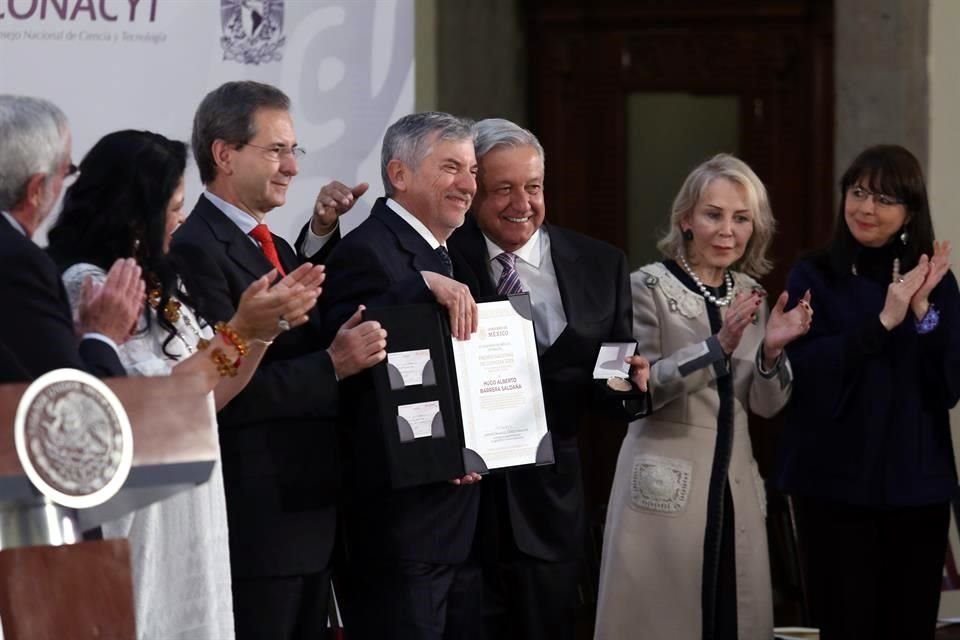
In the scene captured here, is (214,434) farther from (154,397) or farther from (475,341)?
(475,341)

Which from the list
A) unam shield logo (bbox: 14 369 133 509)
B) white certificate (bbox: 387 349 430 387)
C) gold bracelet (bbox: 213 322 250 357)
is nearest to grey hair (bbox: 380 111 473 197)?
white certificate (bbox: 387 349 430 387)

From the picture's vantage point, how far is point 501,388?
3.95m

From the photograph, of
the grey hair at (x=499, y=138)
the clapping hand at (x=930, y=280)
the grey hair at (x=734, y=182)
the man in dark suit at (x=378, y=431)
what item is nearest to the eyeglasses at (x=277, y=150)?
the man in dark suit at (x=378, y=431)

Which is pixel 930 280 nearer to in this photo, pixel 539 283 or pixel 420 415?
pixel 539 283

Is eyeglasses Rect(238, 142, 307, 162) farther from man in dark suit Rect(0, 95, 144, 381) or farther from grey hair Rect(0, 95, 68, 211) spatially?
grey hair Rect(0, 95, 68, 211)

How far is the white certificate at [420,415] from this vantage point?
3799 mm

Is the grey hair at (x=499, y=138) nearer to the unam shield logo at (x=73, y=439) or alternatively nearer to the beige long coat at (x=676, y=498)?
the beige long coat at (x=676, y=498)

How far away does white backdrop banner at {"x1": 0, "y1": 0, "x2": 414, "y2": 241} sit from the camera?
5.22 m

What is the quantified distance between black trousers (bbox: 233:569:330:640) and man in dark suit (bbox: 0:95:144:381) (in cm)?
95

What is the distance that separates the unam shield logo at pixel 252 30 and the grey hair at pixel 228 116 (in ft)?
5.07

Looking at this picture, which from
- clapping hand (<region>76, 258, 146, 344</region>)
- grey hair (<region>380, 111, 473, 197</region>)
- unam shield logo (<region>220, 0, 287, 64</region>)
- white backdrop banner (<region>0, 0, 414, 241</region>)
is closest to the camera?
clapping hand (<region>76, 258, 146, 344</region>)

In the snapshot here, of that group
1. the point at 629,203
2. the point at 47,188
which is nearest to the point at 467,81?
the point at 629,203

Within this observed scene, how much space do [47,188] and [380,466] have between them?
132 cm

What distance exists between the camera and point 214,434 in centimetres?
254
